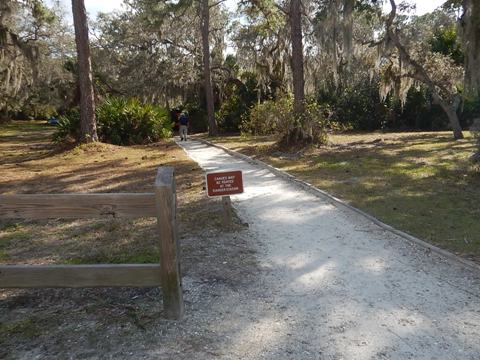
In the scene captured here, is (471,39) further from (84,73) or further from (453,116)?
(84,73)

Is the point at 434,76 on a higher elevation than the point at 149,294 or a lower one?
higher

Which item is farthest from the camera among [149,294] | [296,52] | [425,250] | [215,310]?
[296,52]

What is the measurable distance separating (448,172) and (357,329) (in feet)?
25.5

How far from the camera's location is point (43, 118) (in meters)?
53.0

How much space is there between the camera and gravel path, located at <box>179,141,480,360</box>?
314cm

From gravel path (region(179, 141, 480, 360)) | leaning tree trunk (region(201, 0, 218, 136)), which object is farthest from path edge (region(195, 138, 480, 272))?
leaning tree trunk (region(201, 0, 218, 136))

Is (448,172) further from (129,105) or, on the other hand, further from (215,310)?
(129,105)

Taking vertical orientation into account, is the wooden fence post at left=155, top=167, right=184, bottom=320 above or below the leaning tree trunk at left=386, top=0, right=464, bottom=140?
below

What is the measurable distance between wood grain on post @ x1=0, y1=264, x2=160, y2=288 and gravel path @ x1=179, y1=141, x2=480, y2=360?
2.13 ft

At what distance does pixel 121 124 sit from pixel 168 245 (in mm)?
16333

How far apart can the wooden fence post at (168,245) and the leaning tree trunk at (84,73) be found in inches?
511

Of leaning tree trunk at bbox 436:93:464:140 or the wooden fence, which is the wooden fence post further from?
leaning tree trunk at bbox 436:93:464:140

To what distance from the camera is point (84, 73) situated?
15.1 meters

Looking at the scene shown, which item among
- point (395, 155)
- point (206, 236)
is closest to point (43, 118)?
point (395, 155)
